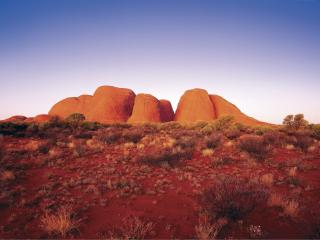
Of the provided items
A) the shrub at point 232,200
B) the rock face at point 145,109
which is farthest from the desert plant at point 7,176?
the rock face at point 145,109

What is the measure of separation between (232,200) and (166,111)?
147 ft

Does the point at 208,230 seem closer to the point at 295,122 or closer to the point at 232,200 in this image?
the point at 232,200

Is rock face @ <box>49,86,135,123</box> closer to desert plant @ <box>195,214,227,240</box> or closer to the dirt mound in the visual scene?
the dirt mound

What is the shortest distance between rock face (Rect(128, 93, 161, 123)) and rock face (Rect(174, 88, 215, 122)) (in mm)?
5017

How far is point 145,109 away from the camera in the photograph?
44.3m

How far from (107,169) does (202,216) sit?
14.5ft

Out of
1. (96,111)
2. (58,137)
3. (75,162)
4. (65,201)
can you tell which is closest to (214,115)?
(96,111)

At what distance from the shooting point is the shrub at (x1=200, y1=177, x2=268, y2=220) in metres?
4.96

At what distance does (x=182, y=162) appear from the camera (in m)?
9.89

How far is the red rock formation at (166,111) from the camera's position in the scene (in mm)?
47825

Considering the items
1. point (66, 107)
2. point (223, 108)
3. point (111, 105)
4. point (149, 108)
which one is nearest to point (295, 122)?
point (223, 108)

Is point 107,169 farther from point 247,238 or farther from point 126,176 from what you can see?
point 247,238

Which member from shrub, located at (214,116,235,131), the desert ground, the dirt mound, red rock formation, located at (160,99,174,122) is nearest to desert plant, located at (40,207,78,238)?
the desert ground

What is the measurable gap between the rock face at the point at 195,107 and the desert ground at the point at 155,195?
33.2 meters
